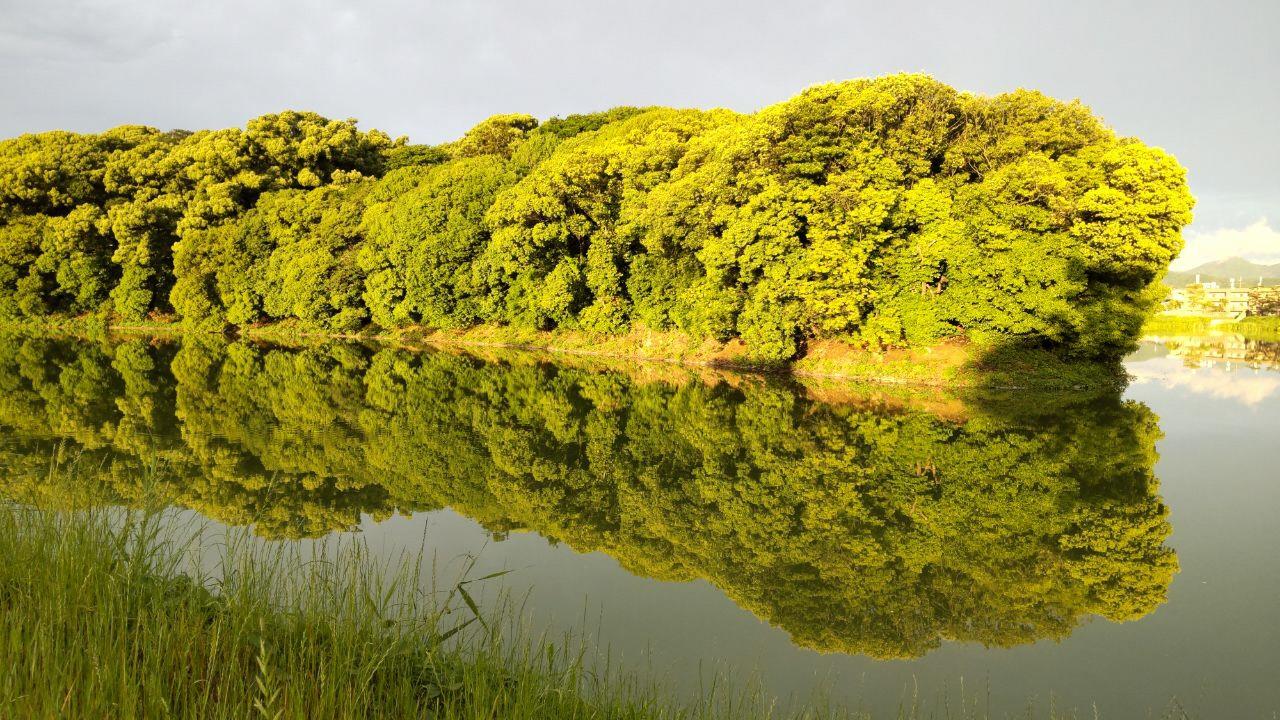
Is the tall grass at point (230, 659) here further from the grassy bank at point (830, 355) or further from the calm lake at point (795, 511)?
the grassy bank at point (830, 355)

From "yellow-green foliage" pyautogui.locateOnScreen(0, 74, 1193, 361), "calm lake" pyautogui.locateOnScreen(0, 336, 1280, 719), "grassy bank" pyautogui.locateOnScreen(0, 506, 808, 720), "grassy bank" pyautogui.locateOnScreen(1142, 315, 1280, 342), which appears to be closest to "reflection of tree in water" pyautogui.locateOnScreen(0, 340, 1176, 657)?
"calm lake" pyautogui.locateOnScreen(0, 336, 1280, 719)

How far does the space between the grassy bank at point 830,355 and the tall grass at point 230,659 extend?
20410 millimetres

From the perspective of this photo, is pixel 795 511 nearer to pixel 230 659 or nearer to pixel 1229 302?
pixel 230 659

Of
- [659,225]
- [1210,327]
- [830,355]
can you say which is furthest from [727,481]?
[1210,327]

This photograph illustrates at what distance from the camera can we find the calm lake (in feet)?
20.2

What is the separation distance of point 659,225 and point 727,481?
19816mm

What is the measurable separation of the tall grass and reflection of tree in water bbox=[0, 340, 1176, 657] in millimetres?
758

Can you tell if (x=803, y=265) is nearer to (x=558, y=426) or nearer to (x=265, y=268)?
(x=558, y=426)

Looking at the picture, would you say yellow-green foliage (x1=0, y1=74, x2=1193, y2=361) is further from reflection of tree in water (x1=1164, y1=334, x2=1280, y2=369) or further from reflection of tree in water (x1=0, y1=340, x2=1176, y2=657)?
reflection of tree in water (x1=1164, y1=334, x2=1280, y2=369)

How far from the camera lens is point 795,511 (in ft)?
32.4

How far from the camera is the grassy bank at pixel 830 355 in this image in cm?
2384

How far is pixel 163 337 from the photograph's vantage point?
41.7 meters

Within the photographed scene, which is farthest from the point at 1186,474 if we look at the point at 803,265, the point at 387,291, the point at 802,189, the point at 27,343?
the point at 27,343

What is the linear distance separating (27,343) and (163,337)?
702 centimetres
